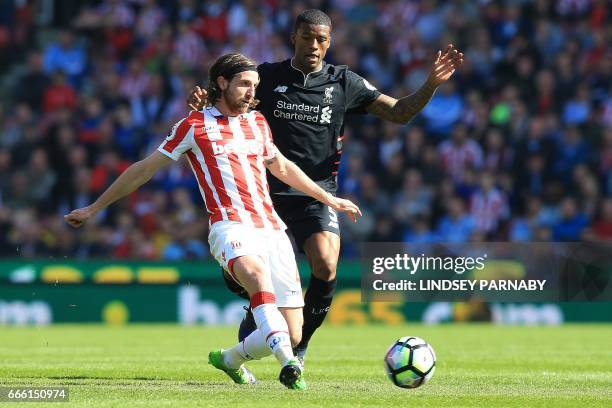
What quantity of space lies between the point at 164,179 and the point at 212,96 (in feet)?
39.7

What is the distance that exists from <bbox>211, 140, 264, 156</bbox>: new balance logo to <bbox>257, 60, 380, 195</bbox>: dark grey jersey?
1375mm

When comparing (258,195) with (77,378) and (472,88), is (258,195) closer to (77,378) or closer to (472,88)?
(77,378)

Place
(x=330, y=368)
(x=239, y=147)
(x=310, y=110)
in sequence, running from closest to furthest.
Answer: (x=239, y=147) → (x=310, y=110) → (x=330, y=368)

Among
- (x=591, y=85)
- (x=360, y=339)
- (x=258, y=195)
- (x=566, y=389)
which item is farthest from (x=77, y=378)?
(x=591, y=85)

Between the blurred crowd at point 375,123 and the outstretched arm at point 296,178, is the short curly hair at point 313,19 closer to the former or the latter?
the outstretched arm at point 296,178

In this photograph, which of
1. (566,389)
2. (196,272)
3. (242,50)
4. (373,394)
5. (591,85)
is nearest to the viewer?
(373,394)

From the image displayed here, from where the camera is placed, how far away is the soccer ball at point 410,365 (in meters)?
8.31

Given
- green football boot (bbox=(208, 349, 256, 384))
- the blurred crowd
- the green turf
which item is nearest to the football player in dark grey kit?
green football boot (bbox=(208, 349, 256, 384))

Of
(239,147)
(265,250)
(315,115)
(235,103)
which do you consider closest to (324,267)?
(315,115)

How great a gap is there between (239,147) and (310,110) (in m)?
1.61

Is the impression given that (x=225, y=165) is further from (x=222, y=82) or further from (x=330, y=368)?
(x=330, y=368)

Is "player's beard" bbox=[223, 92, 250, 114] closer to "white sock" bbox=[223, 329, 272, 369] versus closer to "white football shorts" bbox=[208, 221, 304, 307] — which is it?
"white football shorts" bbox=[208, 221, 304, 307]

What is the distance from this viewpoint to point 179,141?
8.11 m

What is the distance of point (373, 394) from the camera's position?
793 centimetres
